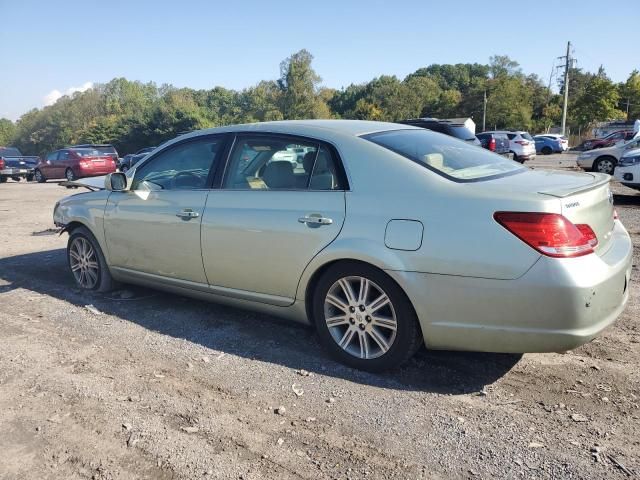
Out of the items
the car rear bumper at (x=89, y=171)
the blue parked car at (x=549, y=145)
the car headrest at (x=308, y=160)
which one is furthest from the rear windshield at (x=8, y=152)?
the blue parked car at (x=549, y=145)

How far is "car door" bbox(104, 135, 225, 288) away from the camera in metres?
4.27

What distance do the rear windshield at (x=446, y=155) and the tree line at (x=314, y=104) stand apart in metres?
51.0

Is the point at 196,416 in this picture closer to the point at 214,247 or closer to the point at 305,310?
the point at 305,310

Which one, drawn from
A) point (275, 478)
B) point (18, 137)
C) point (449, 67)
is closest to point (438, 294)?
point (275, 478)

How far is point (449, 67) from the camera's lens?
12762 cm

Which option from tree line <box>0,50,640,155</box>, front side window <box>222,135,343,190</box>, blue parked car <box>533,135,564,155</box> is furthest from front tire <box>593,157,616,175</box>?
tree line <box>0,50,640,155</box>

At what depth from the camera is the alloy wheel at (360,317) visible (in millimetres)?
3359

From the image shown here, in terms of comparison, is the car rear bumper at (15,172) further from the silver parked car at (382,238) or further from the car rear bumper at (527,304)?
the car rear bumper at (527,304)

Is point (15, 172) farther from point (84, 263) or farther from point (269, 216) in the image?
point (269, 216)

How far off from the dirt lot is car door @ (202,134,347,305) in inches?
20.7

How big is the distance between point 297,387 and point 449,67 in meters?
135

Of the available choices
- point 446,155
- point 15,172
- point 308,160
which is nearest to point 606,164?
point 446,155

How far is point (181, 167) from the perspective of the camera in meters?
4.56

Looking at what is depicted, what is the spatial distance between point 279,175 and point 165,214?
1.17 m
